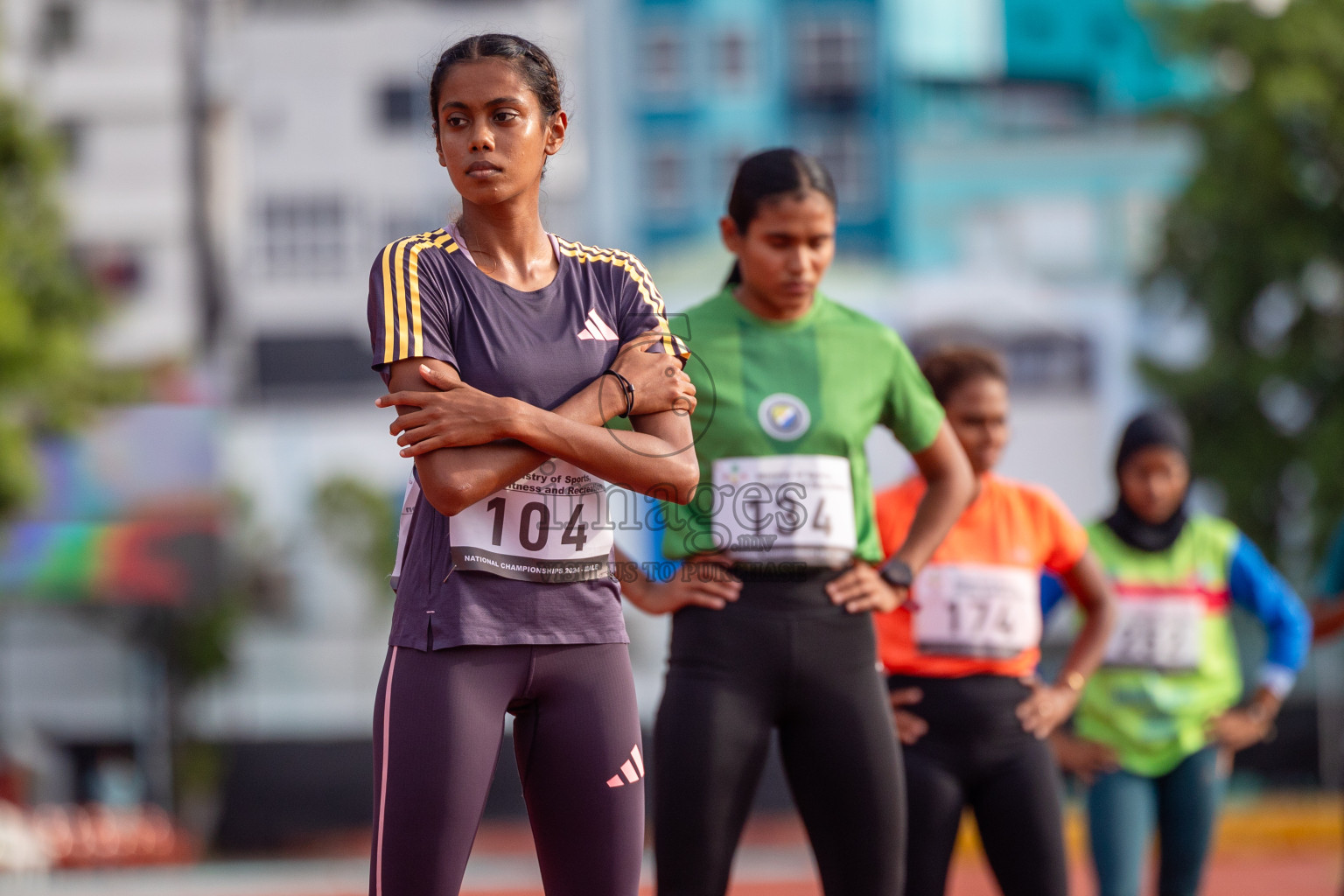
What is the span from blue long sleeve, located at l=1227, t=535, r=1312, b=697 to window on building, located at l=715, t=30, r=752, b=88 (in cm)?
2586

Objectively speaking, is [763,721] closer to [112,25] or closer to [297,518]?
[297,518]

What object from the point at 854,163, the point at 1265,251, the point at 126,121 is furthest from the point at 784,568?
the point at 126,121

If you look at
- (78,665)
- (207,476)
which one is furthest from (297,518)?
(207,476)

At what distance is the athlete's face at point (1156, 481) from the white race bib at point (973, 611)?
1.12 metres

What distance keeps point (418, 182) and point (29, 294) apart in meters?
16.0

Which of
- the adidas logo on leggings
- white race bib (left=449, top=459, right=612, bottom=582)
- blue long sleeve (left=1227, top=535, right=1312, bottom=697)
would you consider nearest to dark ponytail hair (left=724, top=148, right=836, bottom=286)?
white race bib (left=449, top=459, right=612, bottom=582)

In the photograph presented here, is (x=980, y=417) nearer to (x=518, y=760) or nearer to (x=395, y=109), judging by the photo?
(x=518, y=760)

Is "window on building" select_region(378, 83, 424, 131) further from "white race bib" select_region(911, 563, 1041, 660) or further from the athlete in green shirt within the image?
the athlete in green shirt

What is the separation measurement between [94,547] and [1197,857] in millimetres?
18701

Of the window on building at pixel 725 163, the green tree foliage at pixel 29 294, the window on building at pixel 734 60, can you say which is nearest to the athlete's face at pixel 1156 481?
the green tree foliage at pixel 29 294

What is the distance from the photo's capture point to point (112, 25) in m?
29.2

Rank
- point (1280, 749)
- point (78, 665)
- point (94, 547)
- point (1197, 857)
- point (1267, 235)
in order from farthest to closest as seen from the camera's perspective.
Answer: point (78, 665) → point (1280, 749) → point (94, 547) → point (1267, 235) → point (1197, 857)

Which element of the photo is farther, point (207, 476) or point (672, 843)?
point (207, 476)

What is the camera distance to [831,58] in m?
30.4
